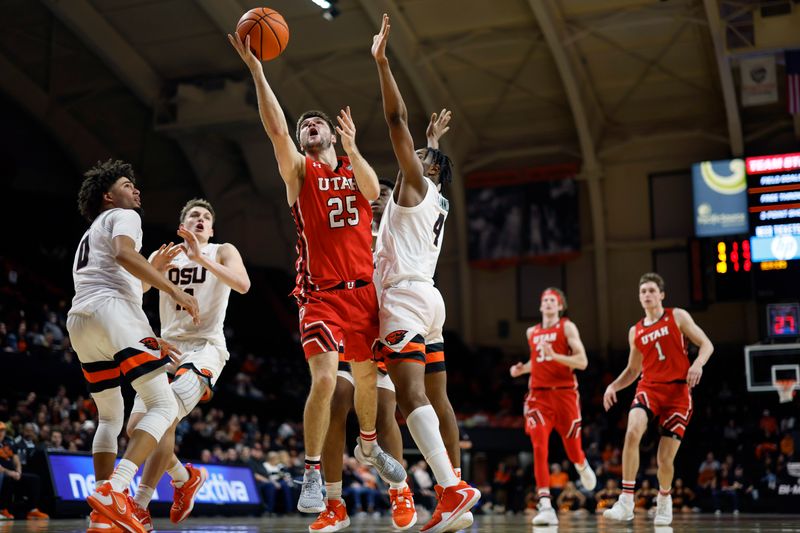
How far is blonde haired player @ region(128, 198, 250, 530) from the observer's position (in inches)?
260

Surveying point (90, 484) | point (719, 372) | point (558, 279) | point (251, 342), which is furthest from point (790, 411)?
point (90, 484)

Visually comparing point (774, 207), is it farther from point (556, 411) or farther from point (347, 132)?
point (347, 132)

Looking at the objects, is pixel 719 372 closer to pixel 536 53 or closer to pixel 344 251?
pixel 536 53

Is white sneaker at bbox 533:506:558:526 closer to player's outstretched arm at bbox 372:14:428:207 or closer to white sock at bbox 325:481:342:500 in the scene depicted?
white sock at bbox 325:481:342:500

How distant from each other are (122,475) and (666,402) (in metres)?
6.21

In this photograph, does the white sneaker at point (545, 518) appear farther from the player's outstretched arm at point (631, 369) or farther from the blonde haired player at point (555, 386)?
the player's outstretched arm at point (631, 369)

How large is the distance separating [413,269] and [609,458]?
16.9 meters

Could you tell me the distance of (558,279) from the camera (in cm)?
2689

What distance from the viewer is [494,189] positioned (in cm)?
2609

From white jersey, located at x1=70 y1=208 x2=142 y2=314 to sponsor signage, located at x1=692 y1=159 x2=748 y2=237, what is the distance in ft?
57.0

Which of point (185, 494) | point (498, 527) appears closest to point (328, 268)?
point (185, 494)

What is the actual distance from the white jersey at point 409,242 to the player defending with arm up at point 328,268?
120 millimetres

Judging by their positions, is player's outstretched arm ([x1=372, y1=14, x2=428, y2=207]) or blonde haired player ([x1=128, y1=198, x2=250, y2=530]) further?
blonde haired player ([x1=128, y1=198, x2=250, y2=530])

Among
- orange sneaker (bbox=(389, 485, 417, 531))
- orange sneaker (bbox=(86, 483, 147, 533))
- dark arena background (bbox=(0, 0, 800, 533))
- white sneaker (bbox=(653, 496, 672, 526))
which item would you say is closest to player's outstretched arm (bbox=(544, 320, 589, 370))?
white sneaker (bbox=(653, 496, 672, 526))
